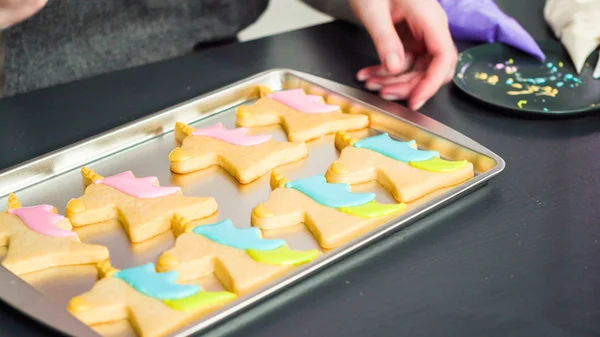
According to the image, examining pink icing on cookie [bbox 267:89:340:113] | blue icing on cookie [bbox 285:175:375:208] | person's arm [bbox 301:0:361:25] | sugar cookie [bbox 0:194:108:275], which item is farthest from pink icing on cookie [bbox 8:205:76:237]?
person's arm [bbox 301:0:361:25]

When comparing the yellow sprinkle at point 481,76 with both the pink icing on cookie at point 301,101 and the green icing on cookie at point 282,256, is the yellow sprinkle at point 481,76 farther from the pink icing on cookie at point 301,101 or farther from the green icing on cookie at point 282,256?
the green icing on cookie at point 282,256

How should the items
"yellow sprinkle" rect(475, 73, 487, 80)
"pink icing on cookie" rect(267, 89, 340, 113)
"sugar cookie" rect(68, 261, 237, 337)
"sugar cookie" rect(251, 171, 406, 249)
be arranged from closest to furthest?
"sugar cookie" rect(68, 261, 237, 337) < "sugar cookie" rect(251, 171, 406, 249) < "pink icing on cookie" rect(267, 89, 340, 113) < "yellow sprinkle" rect(475, 73, 487, 80)

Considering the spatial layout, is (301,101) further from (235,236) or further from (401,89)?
(235,236)

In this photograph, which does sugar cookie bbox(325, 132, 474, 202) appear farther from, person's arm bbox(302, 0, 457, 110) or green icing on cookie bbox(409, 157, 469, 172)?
person's arm bbox(302, 0, 457, 110)

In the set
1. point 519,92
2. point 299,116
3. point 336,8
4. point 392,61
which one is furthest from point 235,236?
point 336,8

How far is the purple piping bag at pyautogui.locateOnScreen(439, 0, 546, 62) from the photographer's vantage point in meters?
1.04

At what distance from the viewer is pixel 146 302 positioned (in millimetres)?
547

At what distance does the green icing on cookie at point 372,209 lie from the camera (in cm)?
66

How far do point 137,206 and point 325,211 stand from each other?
0.59 feet

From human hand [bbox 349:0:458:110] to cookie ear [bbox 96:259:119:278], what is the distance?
0.46 meters

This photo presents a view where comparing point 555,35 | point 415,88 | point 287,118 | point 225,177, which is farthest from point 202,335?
point 555,35

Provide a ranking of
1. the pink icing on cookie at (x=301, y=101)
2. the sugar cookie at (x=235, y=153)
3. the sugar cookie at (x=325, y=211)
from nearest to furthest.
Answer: the sugar cookie at (x=325, y=211), the sugar cookie at (x=235, y=153), the pink icing on cookie at (x=301, y=101)

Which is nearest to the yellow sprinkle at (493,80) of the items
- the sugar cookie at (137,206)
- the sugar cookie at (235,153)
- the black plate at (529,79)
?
the black plate at (529,79)

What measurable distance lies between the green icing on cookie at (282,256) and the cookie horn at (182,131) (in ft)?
0.86
